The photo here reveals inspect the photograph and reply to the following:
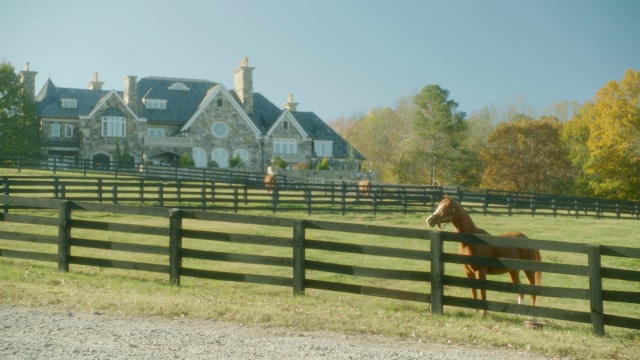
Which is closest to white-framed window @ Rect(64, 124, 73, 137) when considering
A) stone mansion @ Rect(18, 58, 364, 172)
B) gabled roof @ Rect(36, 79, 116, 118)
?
stone mansion @ Rect(18, 58, 364, 172)

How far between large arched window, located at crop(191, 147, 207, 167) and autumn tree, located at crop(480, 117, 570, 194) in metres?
26.0

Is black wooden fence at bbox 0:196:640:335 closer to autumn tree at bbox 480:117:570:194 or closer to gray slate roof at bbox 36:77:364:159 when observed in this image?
autumn tree at bbox 480:117:570:194

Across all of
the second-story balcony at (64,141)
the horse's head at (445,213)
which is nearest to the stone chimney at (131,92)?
the second-story balcony at (64,141)

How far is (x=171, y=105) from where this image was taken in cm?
Result: 6669

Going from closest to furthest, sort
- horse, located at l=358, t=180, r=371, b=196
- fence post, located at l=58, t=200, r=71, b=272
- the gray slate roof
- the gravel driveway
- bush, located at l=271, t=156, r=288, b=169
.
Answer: the gravel driveway < fence post, located at l=58, t=200, r=71, b=272 < horse, located at l=358, t=180, r=371, b=196 < bush, located at l=271, t=156, r=288, b=169 < the gray slate roof

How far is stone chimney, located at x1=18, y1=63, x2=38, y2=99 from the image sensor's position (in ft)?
212

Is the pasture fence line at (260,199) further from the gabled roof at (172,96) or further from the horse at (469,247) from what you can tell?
the gabled roof at (172,96)

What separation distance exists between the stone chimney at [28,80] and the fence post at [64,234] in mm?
56228

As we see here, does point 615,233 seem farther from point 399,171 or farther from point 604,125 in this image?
point 399,171

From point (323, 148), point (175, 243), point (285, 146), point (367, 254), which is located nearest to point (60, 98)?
point (285, 146)

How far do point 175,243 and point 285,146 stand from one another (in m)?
56.3

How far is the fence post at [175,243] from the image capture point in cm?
1162

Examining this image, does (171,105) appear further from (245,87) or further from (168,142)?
(245,87)

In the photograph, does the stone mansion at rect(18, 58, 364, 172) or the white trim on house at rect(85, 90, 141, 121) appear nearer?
the white trim on house at rect(85, 90, 141, 121)
